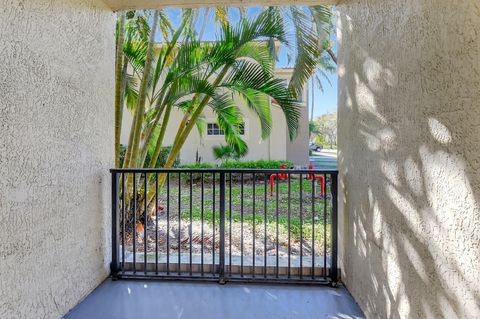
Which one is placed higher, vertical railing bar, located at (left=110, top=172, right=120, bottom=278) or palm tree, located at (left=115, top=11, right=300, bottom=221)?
palm tree, located at (left=115, top=11, right=300, bottom=221)

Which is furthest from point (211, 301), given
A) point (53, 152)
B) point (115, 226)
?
point (53, 152)

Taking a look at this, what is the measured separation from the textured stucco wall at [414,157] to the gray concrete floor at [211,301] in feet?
0.89

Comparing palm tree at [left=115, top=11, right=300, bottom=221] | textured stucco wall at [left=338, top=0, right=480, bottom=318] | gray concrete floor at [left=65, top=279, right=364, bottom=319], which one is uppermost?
palm tree at [left=115, top=11, right=300, bottom=221]

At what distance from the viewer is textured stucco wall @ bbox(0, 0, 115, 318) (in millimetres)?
1703

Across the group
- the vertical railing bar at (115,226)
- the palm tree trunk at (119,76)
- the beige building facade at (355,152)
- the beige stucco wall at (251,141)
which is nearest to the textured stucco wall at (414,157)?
the beige building facade at (355,152)

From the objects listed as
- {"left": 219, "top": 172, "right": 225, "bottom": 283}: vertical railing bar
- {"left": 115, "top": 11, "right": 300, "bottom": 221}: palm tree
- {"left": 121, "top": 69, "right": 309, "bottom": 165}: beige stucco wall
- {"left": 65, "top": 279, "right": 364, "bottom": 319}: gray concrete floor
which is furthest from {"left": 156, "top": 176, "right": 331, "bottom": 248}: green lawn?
{"left": 121, "top": 69, "right": 309, "bottom": 165}: beige stucco wall

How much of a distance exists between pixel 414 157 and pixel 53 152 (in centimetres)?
233

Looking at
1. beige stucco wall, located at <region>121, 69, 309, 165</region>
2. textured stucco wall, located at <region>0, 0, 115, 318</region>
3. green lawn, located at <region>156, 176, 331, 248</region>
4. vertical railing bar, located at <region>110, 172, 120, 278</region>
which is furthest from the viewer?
beige stucco wall, located at <region>121, 69, 309, 165</region>

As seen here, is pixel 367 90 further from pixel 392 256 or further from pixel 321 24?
pixel 321 24

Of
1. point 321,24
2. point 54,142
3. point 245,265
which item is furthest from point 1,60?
point 321,24

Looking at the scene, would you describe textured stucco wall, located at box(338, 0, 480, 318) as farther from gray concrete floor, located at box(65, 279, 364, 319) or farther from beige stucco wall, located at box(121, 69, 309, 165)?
beige stucco wall, located at box(121, 69, 309, 165)

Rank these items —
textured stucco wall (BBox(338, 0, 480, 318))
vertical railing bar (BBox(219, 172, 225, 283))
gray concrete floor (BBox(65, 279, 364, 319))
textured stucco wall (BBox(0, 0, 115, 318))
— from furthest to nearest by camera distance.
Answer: vertical railing bar (BBox(219, 172, 225, 283))
gray concrete floor (BBox(65, 279, 364, 319))
textured stucco wall (BBox(0, 0, 115, 318))
textured stucco wall (BBox(338, 0, 480, 318))

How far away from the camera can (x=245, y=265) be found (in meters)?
2.89

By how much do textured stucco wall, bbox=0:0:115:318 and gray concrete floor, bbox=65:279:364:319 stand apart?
0.23 m
